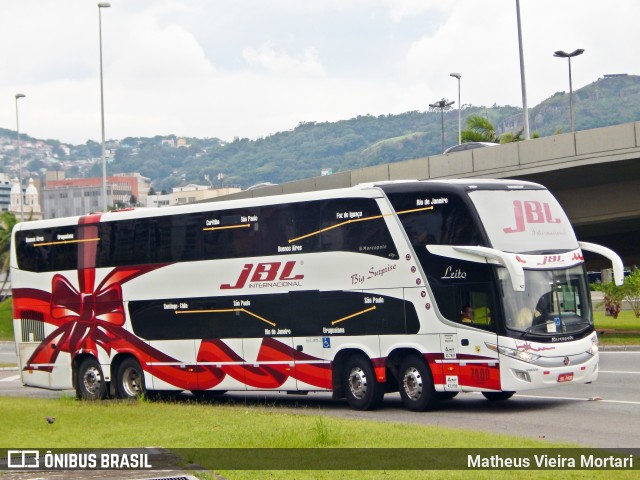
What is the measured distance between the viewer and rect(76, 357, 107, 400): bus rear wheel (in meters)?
24.0

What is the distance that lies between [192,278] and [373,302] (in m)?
4.49

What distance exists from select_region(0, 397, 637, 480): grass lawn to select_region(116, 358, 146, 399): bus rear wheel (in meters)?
3.60

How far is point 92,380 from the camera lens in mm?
24266

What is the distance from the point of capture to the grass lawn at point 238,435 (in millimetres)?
11367

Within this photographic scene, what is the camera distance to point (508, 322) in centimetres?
1825

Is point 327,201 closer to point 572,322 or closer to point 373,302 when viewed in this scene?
point 373,302

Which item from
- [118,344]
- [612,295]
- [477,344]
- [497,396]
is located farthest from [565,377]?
[612,295]

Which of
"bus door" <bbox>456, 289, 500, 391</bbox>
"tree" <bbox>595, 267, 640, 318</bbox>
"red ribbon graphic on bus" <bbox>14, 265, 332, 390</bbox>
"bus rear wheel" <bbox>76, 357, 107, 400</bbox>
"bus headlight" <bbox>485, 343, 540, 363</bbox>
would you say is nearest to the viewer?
"bus headlight" <bbox>485, 343, 540, 363</bbox>

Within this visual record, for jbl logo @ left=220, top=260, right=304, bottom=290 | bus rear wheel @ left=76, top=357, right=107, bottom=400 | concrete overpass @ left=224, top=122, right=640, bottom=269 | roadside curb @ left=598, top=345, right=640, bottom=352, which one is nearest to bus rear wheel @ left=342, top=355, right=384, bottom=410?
jbl logo @ left=220, top=260, right=304, bottom=290

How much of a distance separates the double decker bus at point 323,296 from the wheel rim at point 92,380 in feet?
0.14

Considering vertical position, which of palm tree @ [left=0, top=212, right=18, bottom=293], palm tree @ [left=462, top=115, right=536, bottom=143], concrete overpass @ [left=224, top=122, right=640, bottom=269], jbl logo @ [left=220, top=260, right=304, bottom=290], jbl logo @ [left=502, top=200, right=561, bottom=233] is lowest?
jbl logo @ [left=220, top=260, right=304, bottom=290]

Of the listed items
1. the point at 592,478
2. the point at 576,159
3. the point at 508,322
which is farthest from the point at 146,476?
the point at 576,159

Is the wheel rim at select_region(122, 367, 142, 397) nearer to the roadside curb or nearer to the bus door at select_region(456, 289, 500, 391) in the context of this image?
the bus door at select_region(456, 289, 500, 391)

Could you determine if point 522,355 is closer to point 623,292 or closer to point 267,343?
point 267,343
